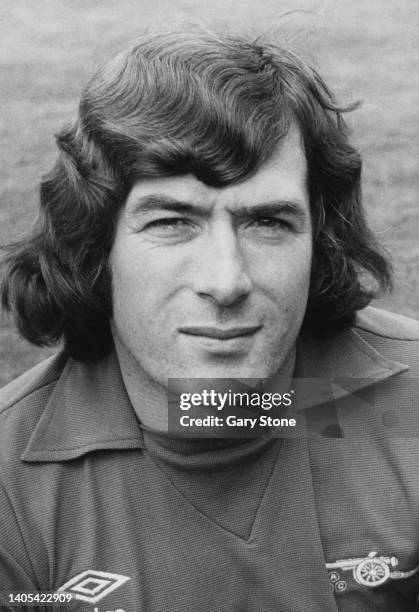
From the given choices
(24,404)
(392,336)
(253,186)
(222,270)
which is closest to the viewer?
(222,270)

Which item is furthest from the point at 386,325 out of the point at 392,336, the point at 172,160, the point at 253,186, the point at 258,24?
the point at 258,24

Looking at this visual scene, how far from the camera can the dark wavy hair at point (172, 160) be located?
9.00 ft

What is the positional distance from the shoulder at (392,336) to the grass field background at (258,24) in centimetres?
246

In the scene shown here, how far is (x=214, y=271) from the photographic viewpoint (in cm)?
263

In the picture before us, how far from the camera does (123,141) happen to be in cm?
281

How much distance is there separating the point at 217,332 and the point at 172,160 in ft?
1.54

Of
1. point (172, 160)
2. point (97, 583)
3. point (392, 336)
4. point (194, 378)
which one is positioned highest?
point (172, 160)

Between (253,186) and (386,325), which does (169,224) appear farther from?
(386,325)

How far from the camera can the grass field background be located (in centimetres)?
693

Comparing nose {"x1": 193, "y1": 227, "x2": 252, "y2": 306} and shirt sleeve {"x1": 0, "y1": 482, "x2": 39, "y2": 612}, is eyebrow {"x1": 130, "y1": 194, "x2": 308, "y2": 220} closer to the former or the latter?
nose {"x1": 193, "y1": 227, "x2": 252, "y2": 306}

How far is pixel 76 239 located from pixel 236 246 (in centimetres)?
60

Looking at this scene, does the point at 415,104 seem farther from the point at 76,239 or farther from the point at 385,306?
the point at 76,239

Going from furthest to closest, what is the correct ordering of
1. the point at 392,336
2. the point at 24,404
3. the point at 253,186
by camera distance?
1. the point at 392,336
2. the point at 24,404
3. the point at 253,186

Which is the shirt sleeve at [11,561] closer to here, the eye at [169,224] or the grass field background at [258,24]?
the eye at [169,224]
